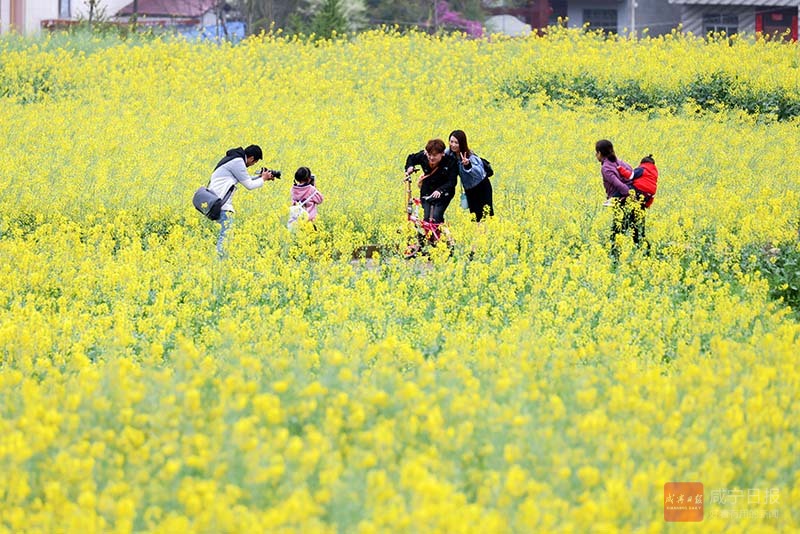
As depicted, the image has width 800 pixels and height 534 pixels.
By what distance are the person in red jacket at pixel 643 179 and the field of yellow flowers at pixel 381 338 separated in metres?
0.39

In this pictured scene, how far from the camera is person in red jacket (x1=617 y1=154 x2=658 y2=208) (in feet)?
40.8

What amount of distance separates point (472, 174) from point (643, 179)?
1646 mm

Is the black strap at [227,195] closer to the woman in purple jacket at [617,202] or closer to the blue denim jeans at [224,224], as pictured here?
the blue denim jeans at [224,224]

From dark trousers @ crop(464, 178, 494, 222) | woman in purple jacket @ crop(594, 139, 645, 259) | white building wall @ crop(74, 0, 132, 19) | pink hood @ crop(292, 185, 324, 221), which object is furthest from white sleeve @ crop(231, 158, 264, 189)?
white building wall @ crop(74, 0, 132, 19)

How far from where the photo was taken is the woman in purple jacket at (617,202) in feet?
40.2

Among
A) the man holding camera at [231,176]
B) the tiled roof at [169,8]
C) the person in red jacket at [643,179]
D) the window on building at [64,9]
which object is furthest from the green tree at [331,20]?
the person in red jacket at [643,179]

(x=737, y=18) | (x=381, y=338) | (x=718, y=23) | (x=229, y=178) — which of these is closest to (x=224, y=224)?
(x=229, y=178)

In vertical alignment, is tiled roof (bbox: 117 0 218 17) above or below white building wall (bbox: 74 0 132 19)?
above

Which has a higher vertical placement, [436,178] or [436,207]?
[436,178]

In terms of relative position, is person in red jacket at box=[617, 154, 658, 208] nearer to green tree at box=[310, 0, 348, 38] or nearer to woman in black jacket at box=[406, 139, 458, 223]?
woman in black jacket at box=[406, 139, 458, 223]

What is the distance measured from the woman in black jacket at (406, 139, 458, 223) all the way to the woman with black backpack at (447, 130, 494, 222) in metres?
0.11

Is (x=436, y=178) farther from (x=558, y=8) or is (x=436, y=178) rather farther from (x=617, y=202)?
(x=558, y=8)

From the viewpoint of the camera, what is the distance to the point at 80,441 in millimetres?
5566

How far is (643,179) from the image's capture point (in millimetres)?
12461
